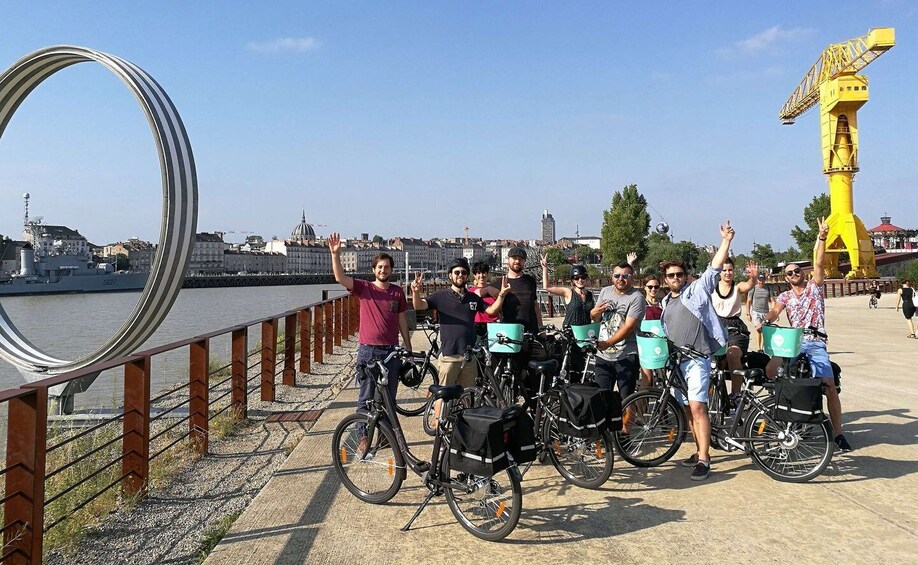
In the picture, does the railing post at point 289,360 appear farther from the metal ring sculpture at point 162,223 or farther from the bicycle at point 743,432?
the bicycle at point 743,432

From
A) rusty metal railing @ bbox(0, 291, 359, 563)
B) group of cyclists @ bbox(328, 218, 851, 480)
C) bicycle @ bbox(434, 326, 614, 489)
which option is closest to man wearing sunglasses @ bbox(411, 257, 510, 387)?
group of cyclists @ bbox(328, 218, 851, 480)

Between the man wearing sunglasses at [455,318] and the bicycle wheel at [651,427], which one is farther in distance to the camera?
the man wearing sunglasses at [455,318]

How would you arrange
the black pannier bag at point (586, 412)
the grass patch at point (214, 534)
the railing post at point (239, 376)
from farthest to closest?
1. the railing post at point (239, 376)
2. the black pannier bag at point (586, 412)
3. the grass patch at point (214, 534)

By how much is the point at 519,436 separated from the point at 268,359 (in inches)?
187

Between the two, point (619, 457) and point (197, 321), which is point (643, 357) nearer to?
point (619, 457)

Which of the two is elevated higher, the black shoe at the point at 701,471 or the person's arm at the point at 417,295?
the person's arm at the point at 417,295

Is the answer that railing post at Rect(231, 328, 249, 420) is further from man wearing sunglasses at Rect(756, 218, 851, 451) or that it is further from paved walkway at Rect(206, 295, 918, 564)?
man wearing sunglasses at Rect(756, 218, 851, 451)

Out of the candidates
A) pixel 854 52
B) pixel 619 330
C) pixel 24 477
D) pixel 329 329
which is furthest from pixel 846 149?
pixel 24 477

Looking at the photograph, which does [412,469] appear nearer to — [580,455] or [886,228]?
[580,455]

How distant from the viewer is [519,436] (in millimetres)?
3455

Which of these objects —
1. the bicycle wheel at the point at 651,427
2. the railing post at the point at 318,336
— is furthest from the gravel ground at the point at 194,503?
the railing post at the point at 318,336

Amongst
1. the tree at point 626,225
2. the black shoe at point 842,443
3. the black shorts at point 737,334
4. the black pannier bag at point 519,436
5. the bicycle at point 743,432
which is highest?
the tree at point 626,225

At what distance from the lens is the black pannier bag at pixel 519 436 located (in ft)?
11.2

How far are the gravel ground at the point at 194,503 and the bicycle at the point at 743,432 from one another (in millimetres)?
2656
